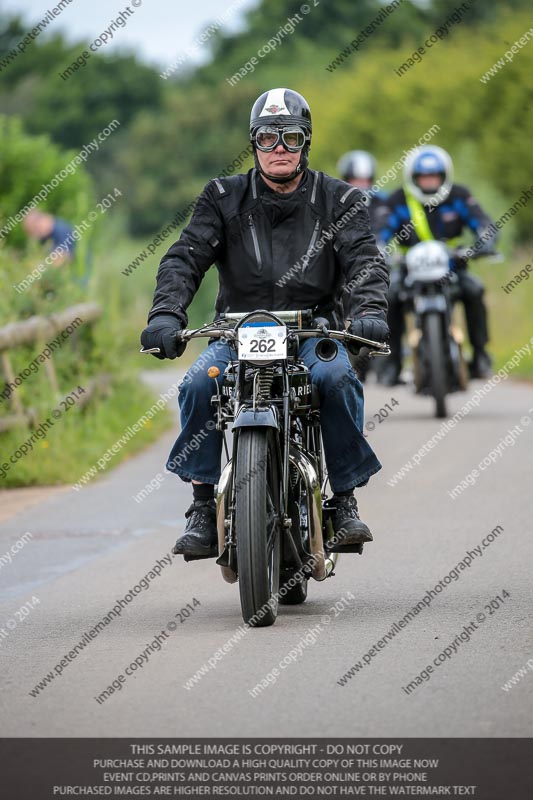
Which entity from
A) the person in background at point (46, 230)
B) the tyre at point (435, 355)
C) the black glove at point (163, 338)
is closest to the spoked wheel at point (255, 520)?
the black glove at point (163, 338)

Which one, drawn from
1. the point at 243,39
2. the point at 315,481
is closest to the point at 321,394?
the point at 315,481

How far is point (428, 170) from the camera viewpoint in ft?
52.5

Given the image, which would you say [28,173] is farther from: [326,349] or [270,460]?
[270,460]

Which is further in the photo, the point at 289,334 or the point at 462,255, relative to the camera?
the point at 462,255

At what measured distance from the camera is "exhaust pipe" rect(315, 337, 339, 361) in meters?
6.85

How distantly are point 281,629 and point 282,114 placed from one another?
6.89 feet

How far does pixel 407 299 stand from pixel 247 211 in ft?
29.9

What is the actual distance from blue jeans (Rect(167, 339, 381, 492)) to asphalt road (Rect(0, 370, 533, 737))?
23.8 inches

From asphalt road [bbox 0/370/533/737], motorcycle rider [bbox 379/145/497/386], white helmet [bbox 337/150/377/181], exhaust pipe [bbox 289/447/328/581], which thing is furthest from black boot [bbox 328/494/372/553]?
white helmet [bbox 337/150/377/181]

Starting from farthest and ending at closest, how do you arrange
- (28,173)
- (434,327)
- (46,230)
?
1. (28,173)
2. (46,230)
3. (434,327)

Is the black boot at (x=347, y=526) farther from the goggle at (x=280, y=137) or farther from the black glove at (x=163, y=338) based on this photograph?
the goggle at (x=280, y=137)

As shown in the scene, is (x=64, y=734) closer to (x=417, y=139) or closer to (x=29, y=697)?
(x=29, y=697)

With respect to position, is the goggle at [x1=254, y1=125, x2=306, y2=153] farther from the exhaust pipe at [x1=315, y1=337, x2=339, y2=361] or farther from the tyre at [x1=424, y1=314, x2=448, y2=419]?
the tyre at [x1=424, y1=314, x2=448, y2=419]

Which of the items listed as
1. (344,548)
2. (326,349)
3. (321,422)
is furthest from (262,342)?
(344,548)
